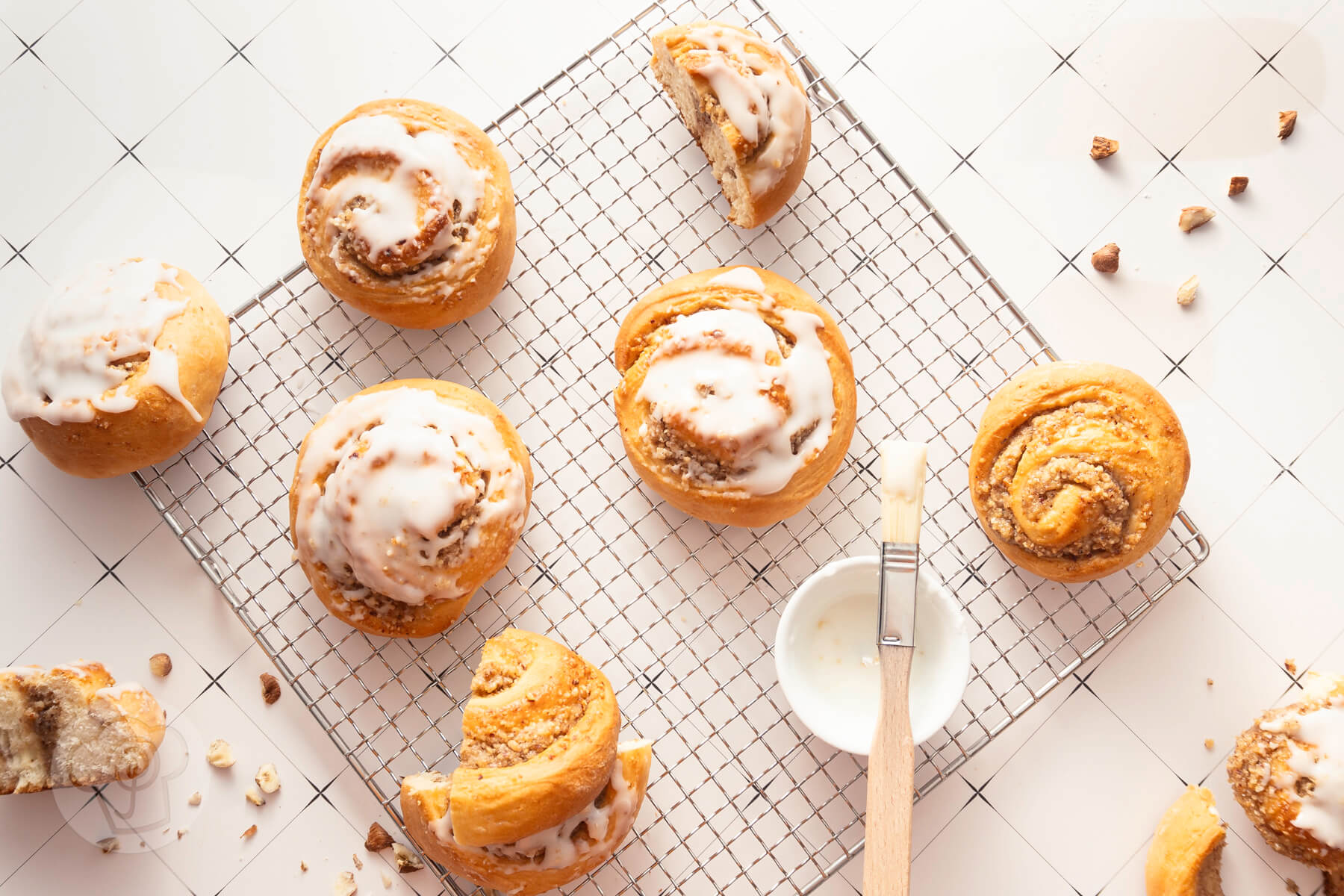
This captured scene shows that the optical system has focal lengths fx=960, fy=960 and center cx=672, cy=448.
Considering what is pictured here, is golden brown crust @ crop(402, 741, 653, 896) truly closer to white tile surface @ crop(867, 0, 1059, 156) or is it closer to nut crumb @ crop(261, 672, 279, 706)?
nut crumb @ crop(261, 672, 279, 706)

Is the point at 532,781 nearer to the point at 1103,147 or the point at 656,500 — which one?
the point at 656,500

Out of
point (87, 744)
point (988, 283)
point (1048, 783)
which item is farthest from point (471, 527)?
point (1048, 783)

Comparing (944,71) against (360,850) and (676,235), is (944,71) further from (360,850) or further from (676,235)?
(360,850)

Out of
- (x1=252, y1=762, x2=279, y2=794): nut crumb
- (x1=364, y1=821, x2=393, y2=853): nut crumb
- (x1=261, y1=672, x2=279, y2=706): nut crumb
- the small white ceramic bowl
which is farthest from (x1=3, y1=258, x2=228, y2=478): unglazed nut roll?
the small white ceramic bowl

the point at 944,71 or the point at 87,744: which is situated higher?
the point at 944,71

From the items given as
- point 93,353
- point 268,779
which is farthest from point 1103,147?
point 268,779

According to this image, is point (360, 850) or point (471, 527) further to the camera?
point (360, 850)
